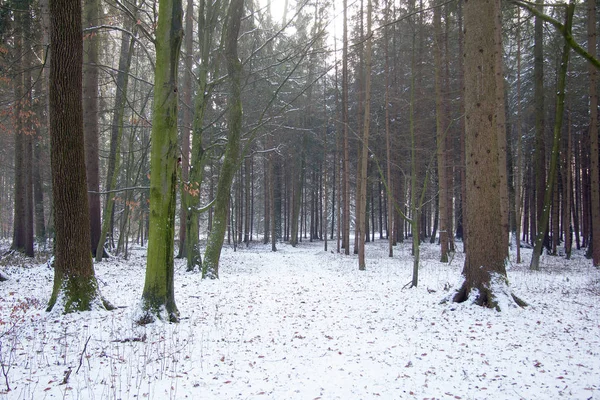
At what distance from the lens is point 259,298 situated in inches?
322

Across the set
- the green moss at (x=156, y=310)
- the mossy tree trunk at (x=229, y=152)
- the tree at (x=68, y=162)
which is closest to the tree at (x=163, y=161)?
the green moss at (x=156, y=310)

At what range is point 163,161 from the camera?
18.9ft

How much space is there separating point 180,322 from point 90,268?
1.84m

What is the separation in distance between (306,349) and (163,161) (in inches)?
141

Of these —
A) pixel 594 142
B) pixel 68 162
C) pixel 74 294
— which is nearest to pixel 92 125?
pixel 68 162

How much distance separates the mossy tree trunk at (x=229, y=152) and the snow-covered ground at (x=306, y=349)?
8.89ft

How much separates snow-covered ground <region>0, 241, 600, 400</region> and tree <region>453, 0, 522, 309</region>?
2.15ft

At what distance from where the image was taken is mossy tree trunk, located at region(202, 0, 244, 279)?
10.7m

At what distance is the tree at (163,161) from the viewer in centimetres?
575

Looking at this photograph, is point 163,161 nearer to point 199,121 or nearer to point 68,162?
point 68,162

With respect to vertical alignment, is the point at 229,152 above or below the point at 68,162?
above

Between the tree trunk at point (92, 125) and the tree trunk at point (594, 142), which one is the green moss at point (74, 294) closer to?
the tree trunk at point (92, 125)

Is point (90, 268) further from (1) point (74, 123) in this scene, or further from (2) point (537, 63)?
(2) point (537, 63)

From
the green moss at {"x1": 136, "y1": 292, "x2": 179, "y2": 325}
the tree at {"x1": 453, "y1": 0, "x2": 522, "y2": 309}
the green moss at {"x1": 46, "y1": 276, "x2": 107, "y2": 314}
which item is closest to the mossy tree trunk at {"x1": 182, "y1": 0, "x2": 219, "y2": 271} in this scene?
the green moss at {"x1": 46, "y1": 276, "x2": 107, "y2": 314}
